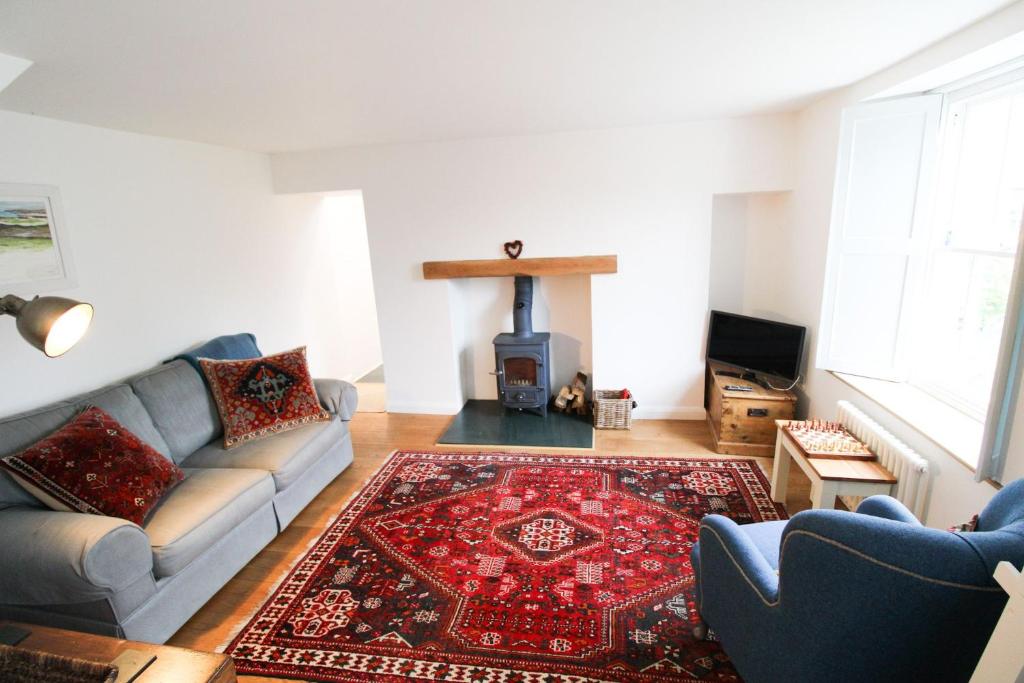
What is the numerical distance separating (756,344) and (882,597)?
8.77ft

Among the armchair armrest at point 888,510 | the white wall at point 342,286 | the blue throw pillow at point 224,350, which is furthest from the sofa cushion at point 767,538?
the white wall at point 342,286

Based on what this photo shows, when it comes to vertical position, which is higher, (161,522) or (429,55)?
(429,55)

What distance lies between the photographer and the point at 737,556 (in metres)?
1.56

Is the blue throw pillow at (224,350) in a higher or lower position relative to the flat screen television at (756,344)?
higher

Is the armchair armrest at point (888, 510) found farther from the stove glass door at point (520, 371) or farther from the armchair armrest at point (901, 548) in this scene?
the stove glass door at point (520, 371)

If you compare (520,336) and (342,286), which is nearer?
(520,336)

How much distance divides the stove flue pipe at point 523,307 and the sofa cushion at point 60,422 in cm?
252

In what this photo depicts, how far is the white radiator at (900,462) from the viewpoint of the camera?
2.10 m

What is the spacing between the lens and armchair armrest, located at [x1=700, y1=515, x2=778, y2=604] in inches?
57.3

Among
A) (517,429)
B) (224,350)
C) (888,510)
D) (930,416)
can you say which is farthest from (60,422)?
(930,416)

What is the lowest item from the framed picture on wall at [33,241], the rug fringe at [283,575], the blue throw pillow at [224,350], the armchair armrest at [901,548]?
the rug fringe at [283,575]

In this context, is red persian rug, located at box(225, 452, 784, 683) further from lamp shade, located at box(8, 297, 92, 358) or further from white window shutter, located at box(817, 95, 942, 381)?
lamp shade, located at box(8, 297, 92, 358)

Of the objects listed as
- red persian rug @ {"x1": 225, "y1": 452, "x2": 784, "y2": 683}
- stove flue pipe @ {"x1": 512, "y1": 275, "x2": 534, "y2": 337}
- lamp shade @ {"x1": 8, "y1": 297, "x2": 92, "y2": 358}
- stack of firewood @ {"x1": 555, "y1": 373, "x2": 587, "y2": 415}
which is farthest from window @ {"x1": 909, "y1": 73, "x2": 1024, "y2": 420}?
lamp shade @ {"x1": 8, "y1": 297, "x2": 92, "y2": 358}

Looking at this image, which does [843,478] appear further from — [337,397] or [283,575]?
[337,397]
